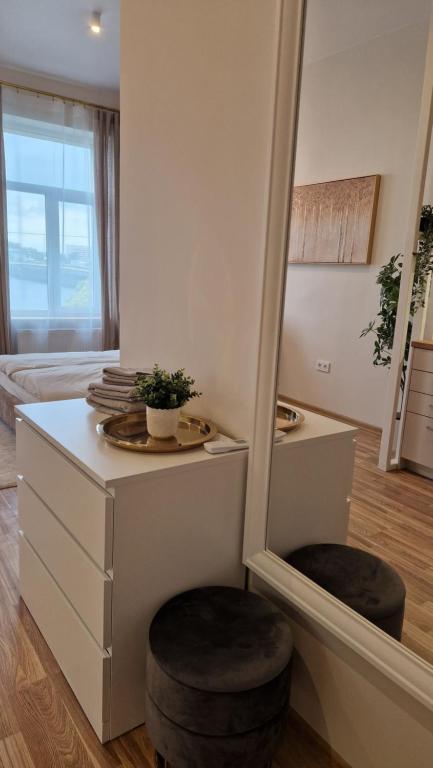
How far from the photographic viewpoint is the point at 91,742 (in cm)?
134

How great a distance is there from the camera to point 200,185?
1.53 meters

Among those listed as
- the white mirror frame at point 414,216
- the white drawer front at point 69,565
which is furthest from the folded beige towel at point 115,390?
the white mirror frame at point 414,216

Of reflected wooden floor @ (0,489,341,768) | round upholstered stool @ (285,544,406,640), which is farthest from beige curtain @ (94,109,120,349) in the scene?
round upholstered stool @ (285,544,406,640)

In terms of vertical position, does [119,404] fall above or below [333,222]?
below

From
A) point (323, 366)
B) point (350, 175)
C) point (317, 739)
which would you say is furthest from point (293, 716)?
point (350, 175)

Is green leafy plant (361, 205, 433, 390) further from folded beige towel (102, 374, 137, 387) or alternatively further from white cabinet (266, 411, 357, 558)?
folded beige towel (102, 374, 137, 387)

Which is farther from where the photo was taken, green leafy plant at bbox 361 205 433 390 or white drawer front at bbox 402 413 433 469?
white drawer front at bbox 402 413 433 469

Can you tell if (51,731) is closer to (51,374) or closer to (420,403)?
(420,403)

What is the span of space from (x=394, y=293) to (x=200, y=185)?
0.72 m

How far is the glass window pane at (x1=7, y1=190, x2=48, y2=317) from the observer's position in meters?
4.98

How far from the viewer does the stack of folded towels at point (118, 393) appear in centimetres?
161

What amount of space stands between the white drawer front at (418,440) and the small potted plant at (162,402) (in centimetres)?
60

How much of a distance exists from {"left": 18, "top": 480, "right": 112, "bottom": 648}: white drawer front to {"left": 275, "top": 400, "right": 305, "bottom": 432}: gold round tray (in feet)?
1.89

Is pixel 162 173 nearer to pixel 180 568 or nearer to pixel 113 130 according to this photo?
pixel 180 568
